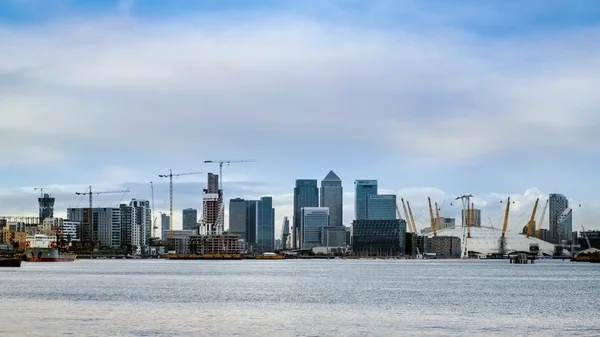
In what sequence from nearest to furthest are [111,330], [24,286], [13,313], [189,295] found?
[111,330], [13,313], [189,295], [24,286]

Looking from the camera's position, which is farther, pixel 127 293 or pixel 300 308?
pixel 127 293

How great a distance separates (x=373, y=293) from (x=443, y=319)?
36892 mm

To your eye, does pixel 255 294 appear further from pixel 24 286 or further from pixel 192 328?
pixel 192 328

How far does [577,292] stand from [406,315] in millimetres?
45853

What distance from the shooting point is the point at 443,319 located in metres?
74.9

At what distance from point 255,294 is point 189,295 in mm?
8270

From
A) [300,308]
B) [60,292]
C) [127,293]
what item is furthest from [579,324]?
[60,292]

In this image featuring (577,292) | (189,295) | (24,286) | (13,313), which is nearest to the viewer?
(13,313)

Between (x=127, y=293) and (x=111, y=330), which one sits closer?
(x=111, y=330)

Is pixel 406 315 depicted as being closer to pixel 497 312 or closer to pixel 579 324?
pixel 497 312

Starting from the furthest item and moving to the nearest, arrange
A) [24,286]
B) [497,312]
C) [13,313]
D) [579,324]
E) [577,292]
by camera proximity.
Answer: [24,286], [577,292], [497,312], [13,313], [579,324]

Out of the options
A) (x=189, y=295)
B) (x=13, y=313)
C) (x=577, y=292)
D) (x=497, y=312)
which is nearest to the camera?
(x=13, y=313)

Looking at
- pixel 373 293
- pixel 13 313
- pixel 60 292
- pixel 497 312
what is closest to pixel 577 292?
pixel 373 293

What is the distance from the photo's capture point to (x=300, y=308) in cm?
8550
